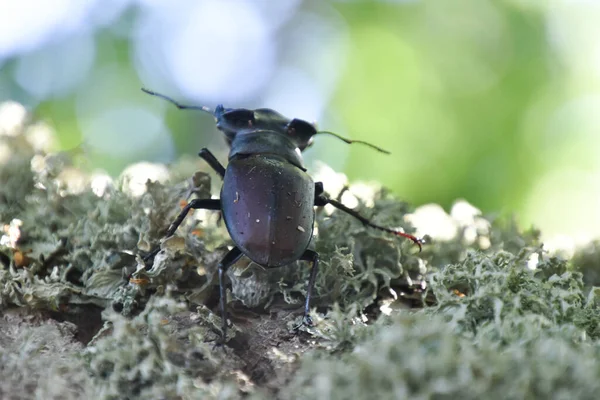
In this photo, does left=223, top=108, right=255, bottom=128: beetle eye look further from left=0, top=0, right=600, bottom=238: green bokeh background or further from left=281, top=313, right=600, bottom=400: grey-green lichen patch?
left=0, top=0, right=600, bottom=238: green bokeh background

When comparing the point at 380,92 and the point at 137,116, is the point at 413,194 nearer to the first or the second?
the point at 380,92

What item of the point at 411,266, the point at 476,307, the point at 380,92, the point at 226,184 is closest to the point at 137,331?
the point at 226,184

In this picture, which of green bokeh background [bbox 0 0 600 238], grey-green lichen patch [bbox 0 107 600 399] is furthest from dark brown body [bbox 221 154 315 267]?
green bokeh background [bbox 0 0 600 238]

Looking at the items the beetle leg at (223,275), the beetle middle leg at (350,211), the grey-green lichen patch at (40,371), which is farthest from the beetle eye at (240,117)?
the grey-green lichen patch at (40,371)

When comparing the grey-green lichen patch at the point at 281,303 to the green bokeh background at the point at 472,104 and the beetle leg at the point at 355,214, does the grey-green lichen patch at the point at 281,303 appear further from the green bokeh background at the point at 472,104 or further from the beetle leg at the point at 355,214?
the green bokeh background at the point at 472,104

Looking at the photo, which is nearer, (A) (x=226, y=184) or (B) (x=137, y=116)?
(A) (x=226, y=184)

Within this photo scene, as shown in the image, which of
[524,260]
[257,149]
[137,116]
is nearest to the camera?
[524,260]
